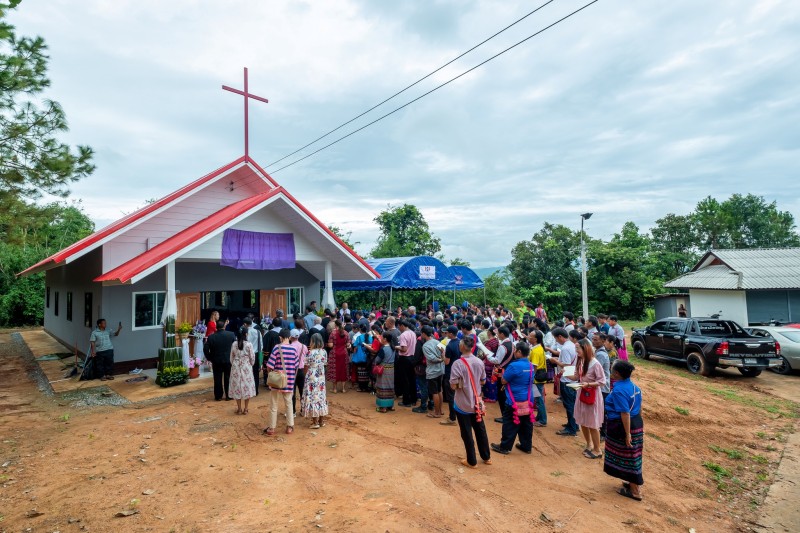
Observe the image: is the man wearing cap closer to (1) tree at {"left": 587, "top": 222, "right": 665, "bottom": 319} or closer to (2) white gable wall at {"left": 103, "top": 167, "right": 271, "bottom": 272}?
(2) white gable wall at {"left": 103, "top": 167, "right": 271, "bottom": 272}

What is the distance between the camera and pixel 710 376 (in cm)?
1191

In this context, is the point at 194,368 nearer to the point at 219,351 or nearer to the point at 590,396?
the point at 219,351

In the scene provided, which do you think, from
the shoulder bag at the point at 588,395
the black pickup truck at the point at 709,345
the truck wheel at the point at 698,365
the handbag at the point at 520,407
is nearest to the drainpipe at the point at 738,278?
the black pickup truck at the point at 709,345

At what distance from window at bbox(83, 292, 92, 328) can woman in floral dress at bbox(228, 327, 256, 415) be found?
768cm

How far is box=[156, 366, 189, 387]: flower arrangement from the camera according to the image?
9711 millimetres

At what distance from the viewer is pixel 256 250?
11680 millimetres

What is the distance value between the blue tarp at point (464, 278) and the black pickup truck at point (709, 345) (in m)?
7.88

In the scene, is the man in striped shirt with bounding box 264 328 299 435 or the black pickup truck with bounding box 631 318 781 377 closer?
the man in striped shirt with bounding box 264 328 299 435

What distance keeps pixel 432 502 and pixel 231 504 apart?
223 cm

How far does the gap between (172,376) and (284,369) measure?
4.71 metres

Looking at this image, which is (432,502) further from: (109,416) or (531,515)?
(109,416)

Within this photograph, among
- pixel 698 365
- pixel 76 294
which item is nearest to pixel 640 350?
pixel 698 365

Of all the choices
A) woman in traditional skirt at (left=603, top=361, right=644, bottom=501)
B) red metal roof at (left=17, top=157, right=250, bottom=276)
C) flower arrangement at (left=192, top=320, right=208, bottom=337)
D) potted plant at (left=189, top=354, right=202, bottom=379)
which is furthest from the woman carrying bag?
red metal roof at (left=17, top=157, right=250, bottom=276)

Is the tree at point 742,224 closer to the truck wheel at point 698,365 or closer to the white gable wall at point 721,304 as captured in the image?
the white gable wall at point 721,304
